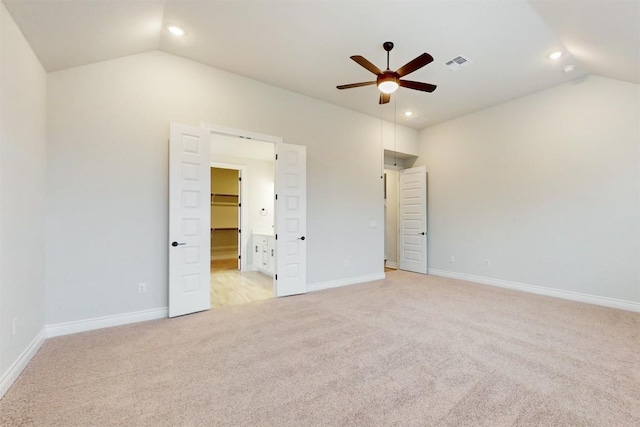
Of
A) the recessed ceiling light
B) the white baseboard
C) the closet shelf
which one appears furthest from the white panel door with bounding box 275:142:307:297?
the closet shelf

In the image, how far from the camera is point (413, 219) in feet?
21.5

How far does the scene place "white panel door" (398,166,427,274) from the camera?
632 cm

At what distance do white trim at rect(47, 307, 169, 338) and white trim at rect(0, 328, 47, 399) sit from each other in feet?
0.36

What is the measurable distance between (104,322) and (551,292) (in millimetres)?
6296

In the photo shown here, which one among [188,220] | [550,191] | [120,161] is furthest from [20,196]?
[550,191]

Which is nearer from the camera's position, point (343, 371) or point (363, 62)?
point (343, 371)

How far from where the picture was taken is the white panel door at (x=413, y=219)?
249 inches

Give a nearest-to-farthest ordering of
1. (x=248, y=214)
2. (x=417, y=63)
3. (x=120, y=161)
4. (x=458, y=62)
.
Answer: (x=417, y=63), (x=120, y=161), (x=458, y=62), (x=248, y=214)

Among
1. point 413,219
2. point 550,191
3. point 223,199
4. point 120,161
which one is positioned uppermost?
point 120,161

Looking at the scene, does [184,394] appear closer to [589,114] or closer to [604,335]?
[604,335]

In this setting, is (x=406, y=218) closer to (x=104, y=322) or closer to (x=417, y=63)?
(x=417, y=63)

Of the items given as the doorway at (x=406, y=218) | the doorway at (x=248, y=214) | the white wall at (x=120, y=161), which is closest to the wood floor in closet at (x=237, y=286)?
the doorway at (x=248, y=214)

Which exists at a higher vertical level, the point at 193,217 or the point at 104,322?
the point at 193,217

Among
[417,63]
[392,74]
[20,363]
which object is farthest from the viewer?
[392,74]
